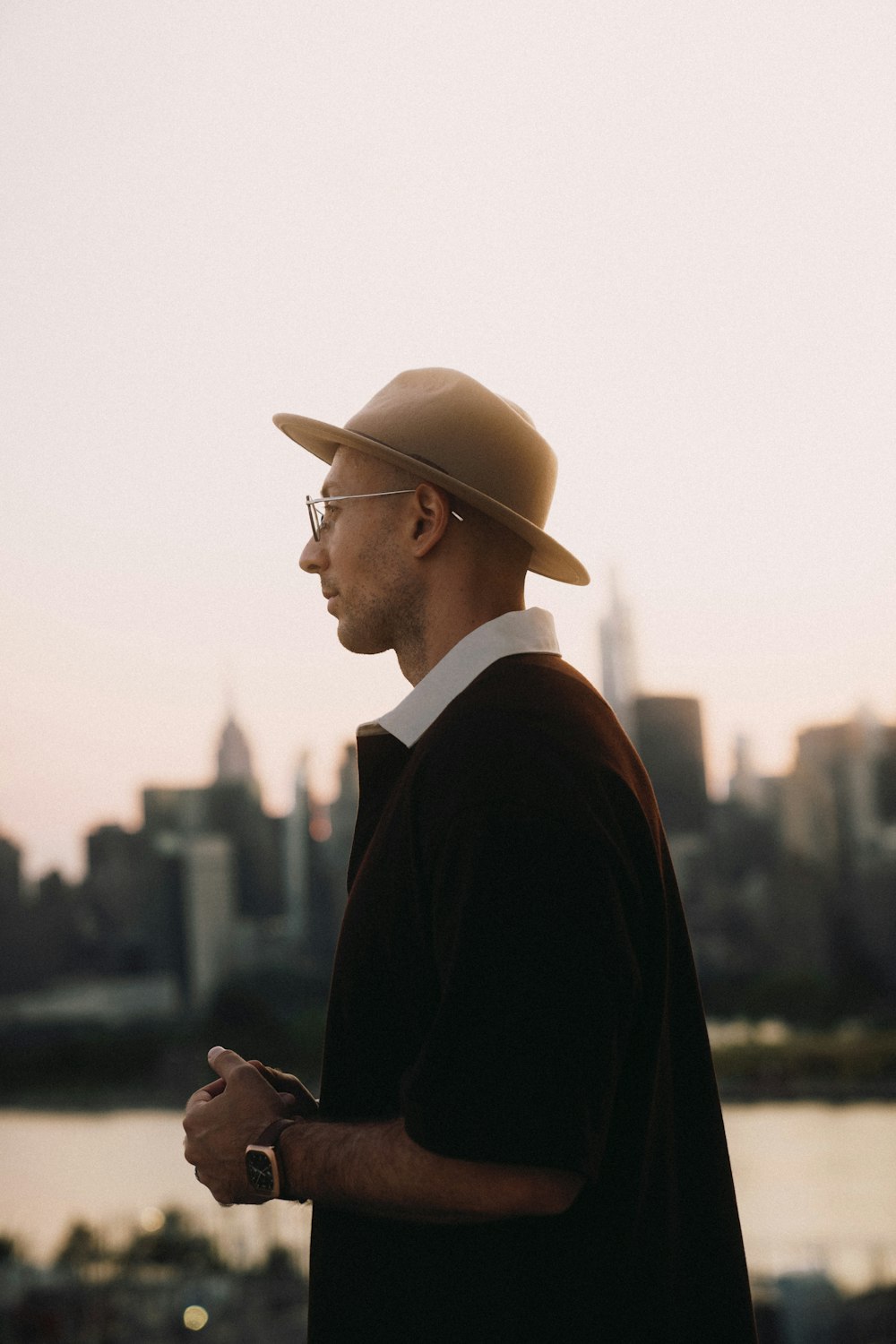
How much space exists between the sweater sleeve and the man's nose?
1.71ft

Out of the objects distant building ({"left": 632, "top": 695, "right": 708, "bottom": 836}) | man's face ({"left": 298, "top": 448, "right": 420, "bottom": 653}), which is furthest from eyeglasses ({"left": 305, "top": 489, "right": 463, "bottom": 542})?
distant building ({"left": 632, "top": 695, "right": 708, "bottom": 836})

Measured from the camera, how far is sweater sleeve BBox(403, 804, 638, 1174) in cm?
114

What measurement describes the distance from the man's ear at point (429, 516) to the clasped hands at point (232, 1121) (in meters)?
0.57

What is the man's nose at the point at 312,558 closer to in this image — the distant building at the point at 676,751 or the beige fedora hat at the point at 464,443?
the beige fedora hat at the point at 464,443

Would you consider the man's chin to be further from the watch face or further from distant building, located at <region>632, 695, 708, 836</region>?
distant building, located at <region>632, 695, 708, 836</region>

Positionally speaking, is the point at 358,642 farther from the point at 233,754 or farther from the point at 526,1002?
the point at 233,754

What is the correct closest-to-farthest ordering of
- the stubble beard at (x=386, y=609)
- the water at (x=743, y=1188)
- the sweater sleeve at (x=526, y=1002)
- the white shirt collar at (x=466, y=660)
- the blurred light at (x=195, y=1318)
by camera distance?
the sweater sleeve at (x=526, y=1002), the white shirt collar at (x=466, y=660), the stubble beard at (x=386, y=609), the blurred light at (x=195, y=1318), the water at (x=743, y=1188)

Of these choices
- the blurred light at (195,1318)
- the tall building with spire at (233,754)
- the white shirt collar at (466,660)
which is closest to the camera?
the white shirt collar at (466,660)

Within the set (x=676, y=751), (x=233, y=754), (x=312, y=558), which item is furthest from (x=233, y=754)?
(x=312, y=558)

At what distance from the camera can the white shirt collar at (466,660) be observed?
1419mm

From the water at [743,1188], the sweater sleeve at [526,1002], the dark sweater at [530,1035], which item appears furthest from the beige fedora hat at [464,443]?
the water at [743,1188]

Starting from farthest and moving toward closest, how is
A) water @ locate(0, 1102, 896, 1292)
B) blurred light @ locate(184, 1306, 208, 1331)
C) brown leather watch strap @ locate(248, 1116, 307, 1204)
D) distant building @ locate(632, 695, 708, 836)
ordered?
distant building @ locate(632, 695, 708, 836) → water @ locate(0, 1102, 896, 1292) → blurred light @ locate(184, 1306, 208, 1331) → brown leather watch strap @ locate(248, 1116, 307, 1204)

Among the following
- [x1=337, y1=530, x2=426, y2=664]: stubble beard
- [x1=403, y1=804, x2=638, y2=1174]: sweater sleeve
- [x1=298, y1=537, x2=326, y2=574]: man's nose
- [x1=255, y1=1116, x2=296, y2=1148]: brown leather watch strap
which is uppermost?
[x1=298, y1=537, x2=326, y2=574]: man's nose

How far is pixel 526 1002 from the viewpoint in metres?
1.15
